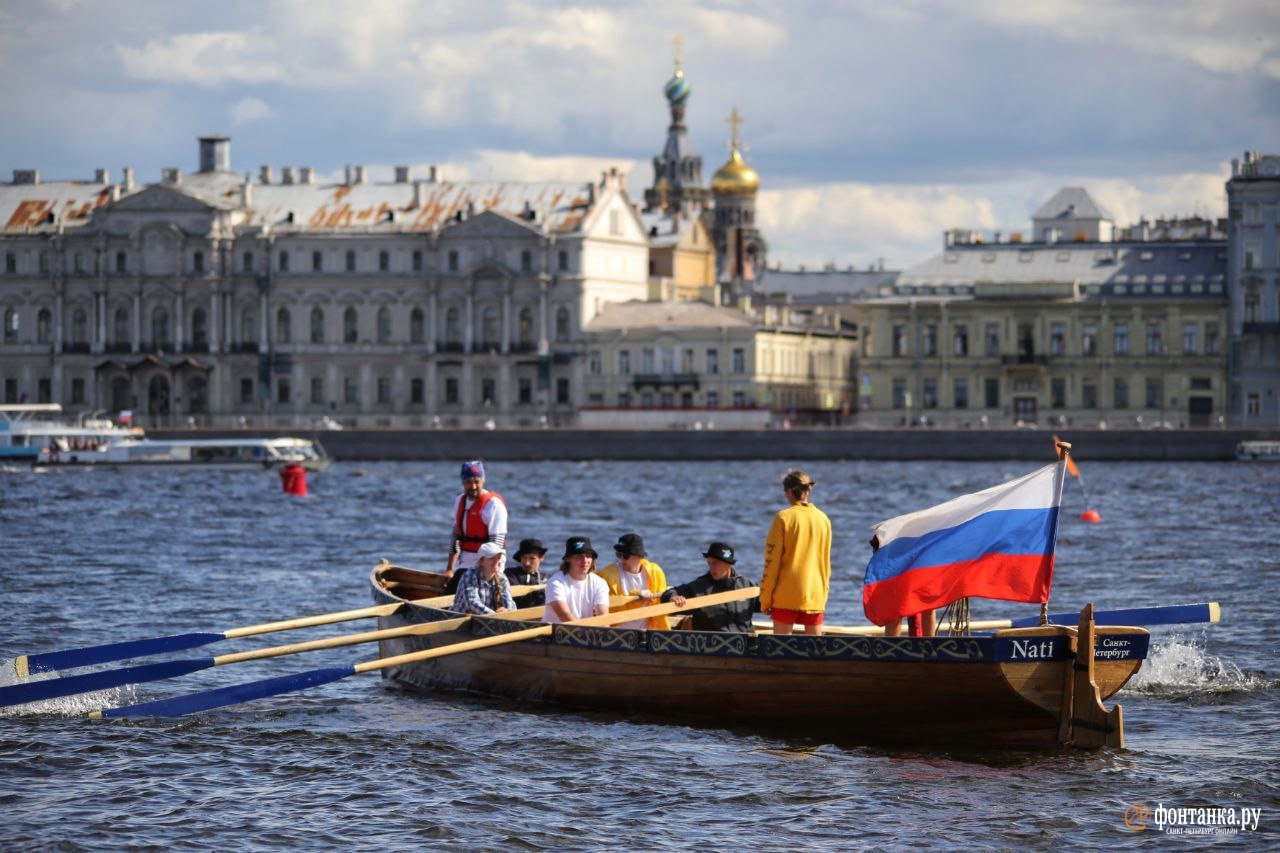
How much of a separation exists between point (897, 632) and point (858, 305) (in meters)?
92.7

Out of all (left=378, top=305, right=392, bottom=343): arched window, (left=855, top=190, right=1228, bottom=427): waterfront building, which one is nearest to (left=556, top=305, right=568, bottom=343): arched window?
(left=378, top=305, right=392, bottom=343): arched window

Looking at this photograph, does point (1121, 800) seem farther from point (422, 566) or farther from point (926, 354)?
point (926, 354)

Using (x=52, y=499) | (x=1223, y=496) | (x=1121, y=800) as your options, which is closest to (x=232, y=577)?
(x=1121, y=800)

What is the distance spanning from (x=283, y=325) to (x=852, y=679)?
4069 inches

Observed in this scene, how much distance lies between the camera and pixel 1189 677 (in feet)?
81.2

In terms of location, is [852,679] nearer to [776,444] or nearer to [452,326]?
[776,444]

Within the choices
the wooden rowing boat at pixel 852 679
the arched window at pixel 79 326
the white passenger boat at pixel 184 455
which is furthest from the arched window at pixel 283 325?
the wooden rowing boat at pixel 852 679

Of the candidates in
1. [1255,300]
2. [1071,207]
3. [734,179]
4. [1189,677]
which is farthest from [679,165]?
[1189,677]

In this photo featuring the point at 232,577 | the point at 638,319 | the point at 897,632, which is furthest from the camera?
the point at 638,319

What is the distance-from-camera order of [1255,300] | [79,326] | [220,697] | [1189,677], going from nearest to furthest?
[220,697] < [1189,677] < [1255,300] < [79,326]

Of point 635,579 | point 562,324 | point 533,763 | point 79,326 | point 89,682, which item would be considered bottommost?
point 533,763

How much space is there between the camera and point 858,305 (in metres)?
113

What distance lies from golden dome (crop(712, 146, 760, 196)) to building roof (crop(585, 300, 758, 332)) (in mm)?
59174

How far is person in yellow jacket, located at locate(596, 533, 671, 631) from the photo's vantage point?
2216cm
